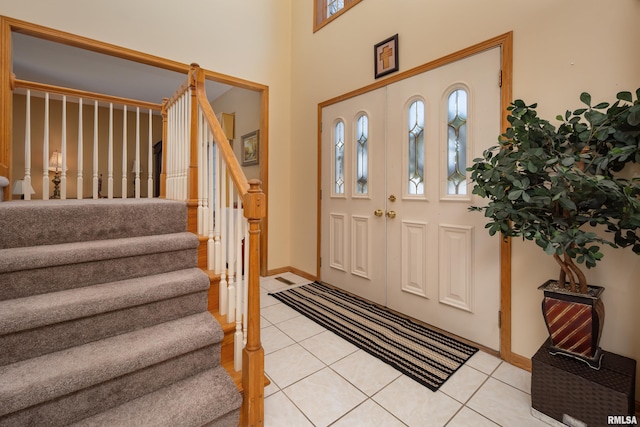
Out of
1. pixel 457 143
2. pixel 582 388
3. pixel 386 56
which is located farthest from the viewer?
pixel 386 56

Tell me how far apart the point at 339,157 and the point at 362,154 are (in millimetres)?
331

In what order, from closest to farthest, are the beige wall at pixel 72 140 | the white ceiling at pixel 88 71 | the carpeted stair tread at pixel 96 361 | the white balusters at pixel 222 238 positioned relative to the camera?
the carpeted stair tread at pixel 96 361 < the white balusters at pixel 222 238 < the white ceiling at pixel 88 71 < the beige wall at pixel 72 140

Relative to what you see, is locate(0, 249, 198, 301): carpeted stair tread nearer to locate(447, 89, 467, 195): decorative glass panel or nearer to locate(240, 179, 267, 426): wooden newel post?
locate(240, 179, 267, 426): wooden newel post

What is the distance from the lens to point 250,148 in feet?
13.7

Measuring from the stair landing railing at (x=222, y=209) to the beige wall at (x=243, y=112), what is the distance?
1585mm

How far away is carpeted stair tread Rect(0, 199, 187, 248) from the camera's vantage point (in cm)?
151

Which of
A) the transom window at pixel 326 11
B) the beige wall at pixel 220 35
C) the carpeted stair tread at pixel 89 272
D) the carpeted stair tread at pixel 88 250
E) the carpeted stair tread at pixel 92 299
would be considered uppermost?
the transom window at pixel 326 11

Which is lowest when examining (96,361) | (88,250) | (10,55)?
(96,361)

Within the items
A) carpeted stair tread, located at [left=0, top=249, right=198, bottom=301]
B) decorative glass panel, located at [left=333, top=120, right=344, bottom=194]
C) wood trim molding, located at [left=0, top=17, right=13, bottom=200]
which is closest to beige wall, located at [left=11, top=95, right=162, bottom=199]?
wood trim molding, located at [left=0, top=17, right=13, bottom=200]

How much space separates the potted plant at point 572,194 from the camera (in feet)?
4.16

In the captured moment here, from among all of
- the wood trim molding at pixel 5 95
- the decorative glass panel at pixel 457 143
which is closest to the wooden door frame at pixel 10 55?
the wood trim molding at pixel 5 95

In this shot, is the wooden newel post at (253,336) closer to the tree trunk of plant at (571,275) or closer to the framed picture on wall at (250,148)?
the tree trunk of plant at (571,275)

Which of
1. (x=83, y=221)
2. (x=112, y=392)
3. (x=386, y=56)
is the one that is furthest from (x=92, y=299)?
(x=386, y=56)

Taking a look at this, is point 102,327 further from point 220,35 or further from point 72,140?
point 72,140
